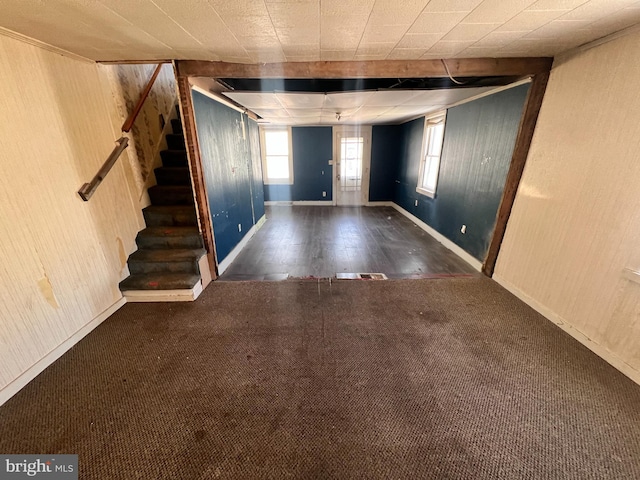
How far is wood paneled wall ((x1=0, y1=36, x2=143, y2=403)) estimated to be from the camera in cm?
165

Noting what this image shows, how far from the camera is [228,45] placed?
1.95m

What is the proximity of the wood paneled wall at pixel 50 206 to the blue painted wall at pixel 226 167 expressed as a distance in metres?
0.85

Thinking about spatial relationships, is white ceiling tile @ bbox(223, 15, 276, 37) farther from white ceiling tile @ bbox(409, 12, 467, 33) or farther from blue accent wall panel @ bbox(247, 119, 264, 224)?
blue accent wall panel @ bbox(247, 119, 264, 224)

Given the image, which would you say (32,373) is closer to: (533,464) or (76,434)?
(76,434)

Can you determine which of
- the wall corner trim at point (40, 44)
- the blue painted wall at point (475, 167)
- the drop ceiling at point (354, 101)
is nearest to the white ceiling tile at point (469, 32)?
the blue painted wall at point (475, 167)

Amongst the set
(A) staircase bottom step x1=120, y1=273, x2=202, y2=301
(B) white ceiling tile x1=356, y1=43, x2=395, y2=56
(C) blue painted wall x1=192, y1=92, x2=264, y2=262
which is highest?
(B) white ceiling tile x1=356, y1=43, x2=395, y2=56

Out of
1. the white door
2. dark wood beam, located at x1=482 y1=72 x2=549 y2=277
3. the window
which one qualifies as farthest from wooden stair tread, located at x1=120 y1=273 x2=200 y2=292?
the white door

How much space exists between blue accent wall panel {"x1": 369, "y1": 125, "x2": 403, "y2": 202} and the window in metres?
1.50

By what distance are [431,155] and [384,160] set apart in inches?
77.9

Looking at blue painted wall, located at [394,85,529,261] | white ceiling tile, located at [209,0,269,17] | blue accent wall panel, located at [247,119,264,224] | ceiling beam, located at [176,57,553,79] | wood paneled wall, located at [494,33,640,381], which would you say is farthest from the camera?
blue accent wall panel, located at [247,119,264,224]

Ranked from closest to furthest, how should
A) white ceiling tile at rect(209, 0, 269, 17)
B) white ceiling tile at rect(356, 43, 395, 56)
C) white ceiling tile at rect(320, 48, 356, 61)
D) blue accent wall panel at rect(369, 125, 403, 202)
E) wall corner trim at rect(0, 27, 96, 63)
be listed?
white ceiling tile at rect(209, 0, 269, 17) < wall corner trim at rect(0, 27, 96, 63) < white ceiling tile at rect(356, 43, 395, 56) < white ceiling tile at rect(320, 48, 356, 61) < blue accent wall panel at rect(369, 125, 403, 202)

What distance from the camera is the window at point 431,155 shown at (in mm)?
Answer: 4520

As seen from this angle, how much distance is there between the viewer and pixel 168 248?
9.39 feet

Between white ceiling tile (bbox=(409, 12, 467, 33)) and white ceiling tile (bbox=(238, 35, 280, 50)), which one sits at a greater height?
white ceiling tile (bbox=(409, 12, 467, 33))
